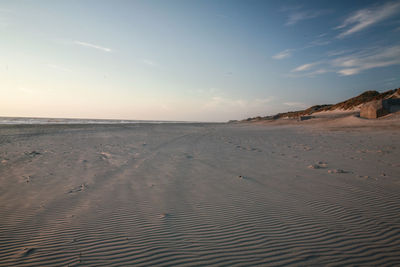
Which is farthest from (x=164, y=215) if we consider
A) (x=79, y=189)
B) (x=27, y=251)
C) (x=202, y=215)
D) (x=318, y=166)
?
(x=318, y=166)

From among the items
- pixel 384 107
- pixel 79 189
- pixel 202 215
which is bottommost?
pixel 202 215

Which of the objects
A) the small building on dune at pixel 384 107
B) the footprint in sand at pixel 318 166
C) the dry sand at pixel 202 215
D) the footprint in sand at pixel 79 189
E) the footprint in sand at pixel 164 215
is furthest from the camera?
the small building on dune at pixel 384 107

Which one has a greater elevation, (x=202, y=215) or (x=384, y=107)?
(x=384, y=107)

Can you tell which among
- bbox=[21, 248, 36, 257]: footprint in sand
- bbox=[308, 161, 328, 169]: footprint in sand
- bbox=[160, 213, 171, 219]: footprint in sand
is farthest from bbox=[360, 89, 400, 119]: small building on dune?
bbox=[21, 248, 36, 257]: footprint in sand

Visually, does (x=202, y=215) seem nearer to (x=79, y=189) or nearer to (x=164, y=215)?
(x=164, y=215)

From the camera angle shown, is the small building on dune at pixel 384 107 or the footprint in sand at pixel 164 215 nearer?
the footprint in sand at pixel 164 215

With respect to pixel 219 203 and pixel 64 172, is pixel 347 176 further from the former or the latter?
pixel 64 172

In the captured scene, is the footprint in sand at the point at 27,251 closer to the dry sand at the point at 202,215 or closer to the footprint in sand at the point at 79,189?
the dry sand at the point at 202,215

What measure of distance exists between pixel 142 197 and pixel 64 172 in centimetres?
353

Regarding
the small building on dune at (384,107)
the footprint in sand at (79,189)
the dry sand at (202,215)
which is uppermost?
the small building on dune at (384,107)

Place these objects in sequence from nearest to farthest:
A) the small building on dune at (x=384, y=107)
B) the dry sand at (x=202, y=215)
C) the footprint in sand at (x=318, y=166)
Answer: the dry sand at (x=202, y=215)
the footprint in sand at (x=318, y=166)
the small building on dune at (x=384, y=107)

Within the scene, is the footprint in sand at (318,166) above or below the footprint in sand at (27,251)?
above

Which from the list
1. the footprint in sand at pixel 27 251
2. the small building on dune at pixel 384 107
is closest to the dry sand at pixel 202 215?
the footprint in sand at pixel 27 251

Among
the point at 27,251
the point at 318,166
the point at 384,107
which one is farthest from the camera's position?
the point at 384,107
